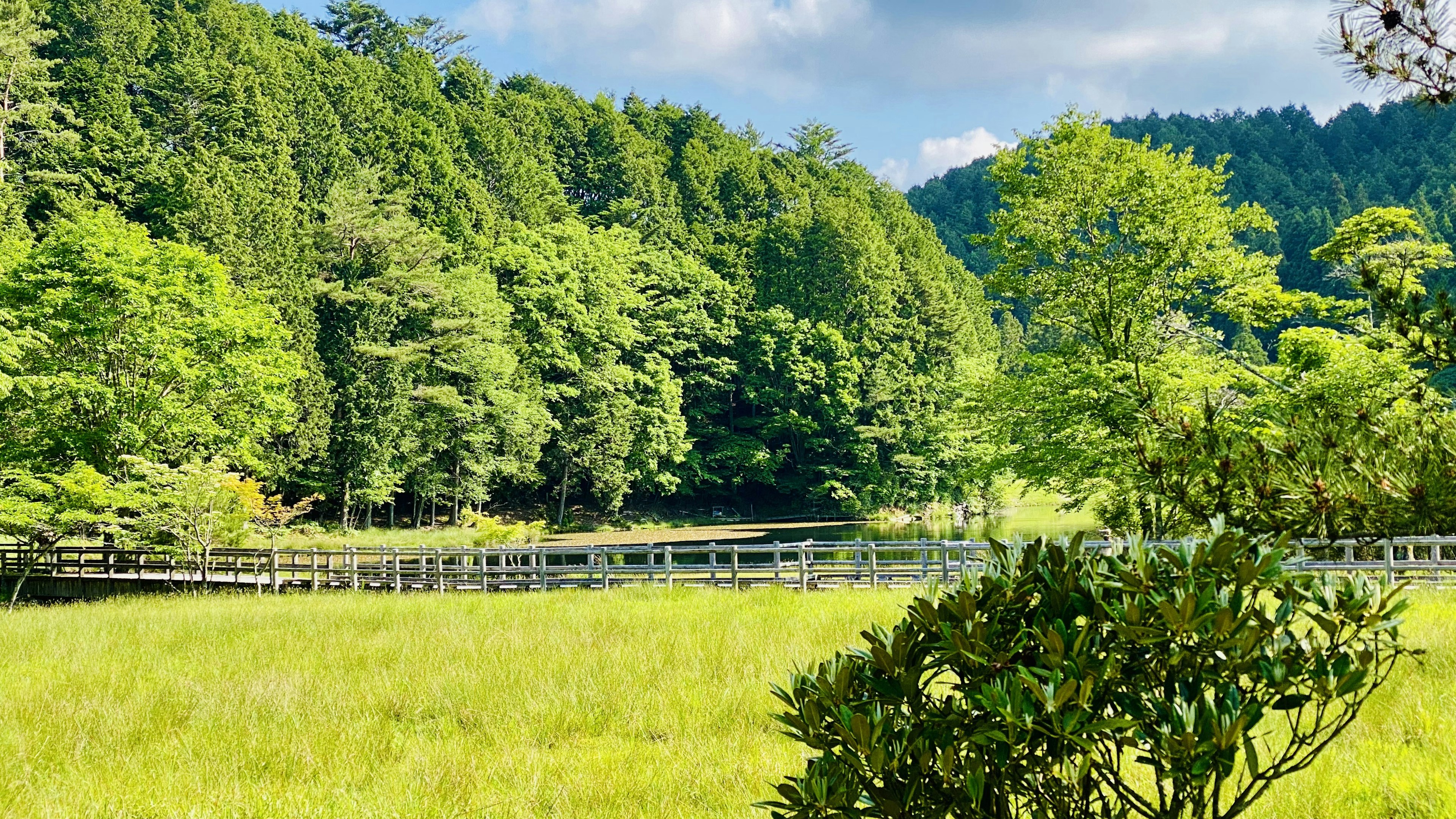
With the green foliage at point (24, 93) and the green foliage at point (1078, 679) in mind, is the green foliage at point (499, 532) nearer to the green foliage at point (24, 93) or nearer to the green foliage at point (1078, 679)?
the green foliage at point (24, 93)

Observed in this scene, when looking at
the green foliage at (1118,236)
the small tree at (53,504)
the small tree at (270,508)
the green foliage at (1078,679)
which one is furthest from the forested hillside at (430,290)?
the green foliage at (1078,679)

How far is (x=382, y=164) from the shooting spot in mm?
59281

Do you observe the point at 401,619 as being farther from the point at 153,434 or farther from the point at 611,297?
the point at 611,297

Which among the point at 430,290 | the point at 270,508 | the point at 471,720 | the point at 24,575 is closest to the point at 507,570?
the point at 24,575

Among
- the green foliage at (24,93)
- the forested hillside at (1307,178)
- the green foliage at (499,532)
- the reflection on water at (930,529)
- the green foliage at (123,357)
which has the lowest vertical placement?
the reflection on water at (930,529)

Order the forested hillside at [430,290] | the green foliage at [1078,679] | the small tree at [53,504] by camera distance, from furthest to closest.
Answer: the forested hillside at [430,290] → the small tree at [53,504] → the green foliage at [1078,679]

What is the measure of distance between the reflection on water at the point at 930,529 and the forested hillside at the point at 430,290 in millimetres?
4542

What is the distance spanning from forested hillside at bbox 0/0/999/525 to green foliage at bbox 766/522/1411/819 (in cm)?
2236

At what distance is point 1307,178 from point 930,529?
133904 mm

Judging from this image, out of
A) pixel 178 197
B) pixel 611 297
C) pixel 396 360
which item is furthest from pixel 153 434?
pixel 611 297

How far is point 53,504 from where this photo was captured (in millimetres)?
24438

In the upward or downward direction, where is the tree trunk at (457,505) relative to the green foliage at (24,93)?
downward

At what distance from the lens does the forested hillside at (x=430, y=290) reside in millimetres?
29891

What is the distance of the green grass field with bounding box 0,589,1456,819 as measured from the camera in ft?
20.1
